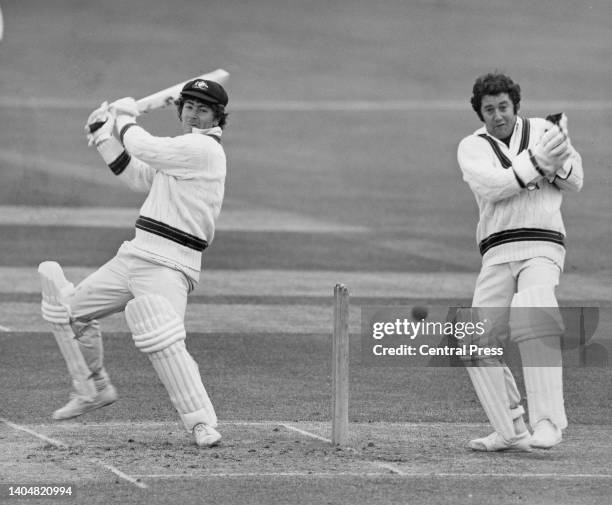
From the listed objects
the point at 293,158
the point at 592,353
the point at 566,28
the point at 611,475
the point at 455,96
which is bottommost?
the point at 611,475

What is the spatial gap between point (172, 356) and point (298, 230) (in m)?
11.7

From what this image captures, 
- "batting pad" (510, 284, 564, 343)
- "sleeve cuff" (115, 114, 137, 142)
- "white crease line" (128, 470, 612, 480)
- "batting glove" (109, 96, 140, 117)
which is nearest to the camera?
"white crease line" (128, 470, 612, 480)

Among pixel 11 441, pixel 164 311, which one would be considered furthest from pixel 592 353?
pixel 11 441

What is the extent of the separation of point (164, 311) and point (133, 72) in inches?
963

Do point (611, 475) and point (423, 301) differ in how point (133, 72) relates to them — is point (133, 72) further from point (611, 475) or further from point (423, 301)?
point (611, 475)

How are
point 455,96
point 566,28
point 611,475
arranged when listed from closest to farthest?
1. point 611,475
2. point 455,96
3. point 566,28

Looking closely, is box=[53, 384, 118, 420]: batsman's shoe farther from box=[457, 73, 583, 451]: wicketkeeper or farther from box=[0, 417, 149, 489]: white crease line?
box=[457, 73, 583, 451]: wicketkeeper

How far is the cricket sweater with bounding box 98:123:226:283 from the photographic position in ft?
24.3

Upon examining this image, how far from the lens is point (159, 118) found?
28609mm

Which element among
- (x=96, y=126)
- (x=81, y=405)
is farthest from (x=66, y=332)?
(x=96, y=126)

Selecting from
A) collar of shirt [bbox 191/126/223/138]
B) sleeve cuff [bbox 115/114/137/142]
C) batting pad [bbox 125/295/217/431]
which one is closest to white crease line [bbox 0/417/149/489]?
batting pad [bbox 125/295/217/431]

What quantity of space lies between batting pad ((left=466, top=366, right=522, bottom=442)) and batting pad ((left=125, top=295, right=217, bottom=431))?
1.42m

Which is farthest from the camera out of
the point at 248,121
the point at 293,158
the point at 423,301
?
the point at 248,121

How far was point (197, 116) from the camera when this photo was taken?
7.62 meters
